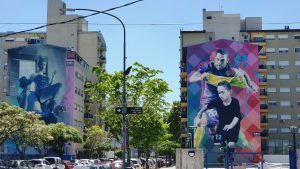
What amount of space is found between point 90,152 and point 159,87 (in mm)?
52123

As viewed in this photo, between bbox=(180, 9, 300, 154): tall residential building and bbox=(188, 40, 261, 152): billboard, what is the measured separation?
1015 cm

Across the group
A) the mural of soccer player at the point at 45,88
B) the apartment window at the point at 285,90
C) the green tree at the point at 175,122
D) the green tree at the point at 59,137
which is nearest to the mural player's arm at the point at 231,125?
the apartment window at the point at 285,90

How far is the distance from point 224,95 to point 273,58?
20.5 metres

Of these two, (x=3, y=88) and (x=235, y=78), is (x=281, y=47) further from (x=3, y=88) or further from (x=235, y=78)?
(x=3, y=88)

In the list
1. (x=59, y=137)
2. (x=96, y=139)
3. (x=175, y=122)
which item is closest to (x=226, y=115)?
(x=96, y=139)

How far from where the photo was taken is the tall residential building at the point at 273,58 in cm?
10269

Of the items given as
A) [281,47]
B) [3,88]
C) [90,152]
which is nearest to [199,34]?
[281,47]

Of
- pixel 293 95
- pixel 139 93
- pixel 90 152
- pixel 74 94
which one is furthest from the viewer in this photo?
pixel 293 95

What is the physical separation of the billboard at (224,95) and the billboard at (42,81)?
21586 mm

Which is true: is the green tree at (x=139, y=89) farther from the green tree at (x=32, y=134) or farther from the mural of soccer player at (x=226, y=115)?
the mural of soccer player at (x=226, y=115)

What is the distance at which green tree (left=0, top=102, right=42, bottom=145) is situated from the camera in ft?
159

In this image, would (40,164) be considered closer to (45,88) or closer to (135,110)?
(135,110)

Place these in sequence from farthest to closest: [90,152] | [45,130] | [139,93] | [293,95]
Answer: [293,95]
[90,152]
[45,130]
[139,93]

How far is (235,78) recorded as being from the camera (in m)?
90.9
